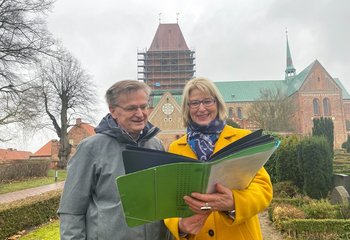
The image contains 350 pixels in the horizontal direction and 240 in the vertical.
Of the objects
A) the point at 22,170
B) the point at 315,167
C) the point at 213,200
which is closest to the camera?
the point at 213,200

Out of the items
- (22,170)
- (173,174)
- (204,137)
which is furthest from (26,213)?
(22,170)

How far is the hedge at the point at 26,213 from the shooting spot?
7371 mm

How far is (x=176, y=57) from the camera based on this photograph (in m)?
59.2

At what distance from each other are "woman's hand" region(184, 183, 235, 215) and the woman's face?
72 cm

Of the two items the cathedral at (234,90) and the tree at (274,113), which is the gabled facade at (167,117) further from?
the tree at (274,113)

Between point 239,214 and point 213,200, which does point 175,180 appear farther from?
point 239,214

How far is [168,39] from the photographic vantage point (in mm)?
61406

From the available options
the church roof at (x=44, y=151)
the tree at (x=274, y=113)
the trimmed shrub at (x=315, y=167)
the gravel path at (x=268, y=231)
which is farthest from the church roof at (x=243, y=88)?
the gravel path at (x=268, y=231)

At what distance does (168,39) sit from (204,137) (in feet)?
201

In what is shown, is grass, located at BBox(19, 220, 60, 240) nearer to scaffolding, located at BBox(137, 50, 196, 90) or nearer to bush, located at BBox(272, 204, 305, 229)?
bush, located at BBox(272, 204, 305, 229)

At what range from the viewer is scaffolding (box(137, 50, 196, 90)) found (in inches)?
2312

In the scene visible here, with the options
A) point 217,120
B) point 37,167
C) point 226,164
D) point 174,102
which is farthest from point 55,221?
point 174,102

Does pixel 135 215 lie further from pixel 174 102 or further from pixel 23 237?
pixel 174 102

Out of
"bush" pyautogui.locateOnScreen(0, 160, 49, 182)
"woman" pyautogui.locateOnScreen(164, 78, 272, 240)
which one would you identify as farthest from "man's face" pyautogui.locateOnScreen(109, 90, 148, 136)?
"bush" pyautogui.locateOnScreen(0, 160, 49, 182)
